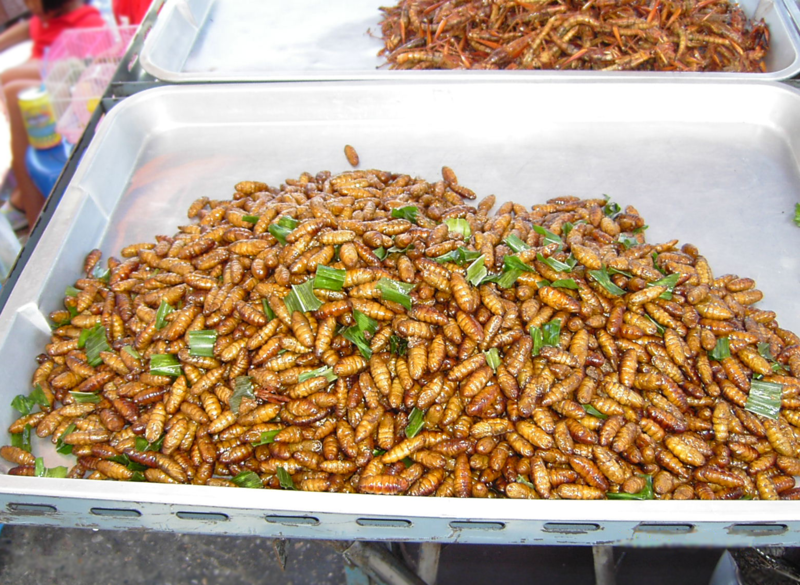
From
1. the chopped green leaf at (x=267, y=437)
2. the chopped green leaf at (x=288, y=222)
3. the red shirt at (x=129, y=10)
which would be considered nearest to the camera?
the chopped green leaf at (x=267, y=437)

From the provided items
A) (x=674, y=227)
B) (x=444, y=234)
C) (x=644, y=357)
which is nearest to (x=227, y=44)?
(x=444, y=234)

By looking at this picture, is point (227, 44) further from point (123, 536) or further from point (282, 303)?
point (123, 536)

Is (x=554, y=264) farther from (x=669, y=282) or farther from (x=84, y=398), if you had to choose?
(x=84, y=398)

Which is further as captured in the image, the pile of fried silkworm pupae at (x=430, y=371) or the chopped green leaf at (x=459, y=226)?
the chopped green leaf at (x=459, y=226)

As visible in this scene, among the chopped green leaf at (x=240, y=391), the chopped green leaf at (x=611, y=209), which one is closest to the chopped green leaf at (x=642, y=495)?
the chopped green leaf at (x=240, y=391)

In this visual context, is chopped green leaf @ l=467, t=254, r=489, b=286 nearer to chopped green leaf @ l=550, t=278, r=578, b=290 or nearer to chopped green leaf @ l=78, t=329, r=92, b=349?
chopped green leaf @ l=550, t=278, r=578, b=290

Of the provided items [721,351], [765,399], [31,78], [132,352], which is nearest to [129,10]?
[31,78]

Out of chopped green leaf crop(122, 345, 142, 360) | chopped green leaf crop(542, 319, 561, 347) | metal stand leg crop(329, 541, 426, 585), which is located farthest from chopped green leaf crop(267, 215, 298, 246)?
metal stand leg crop(329, 541, 426, 585)

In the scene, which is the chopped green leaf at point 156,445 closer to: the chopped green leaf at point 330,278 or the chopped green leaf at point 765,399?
the chopped green leaf at point 330,278
